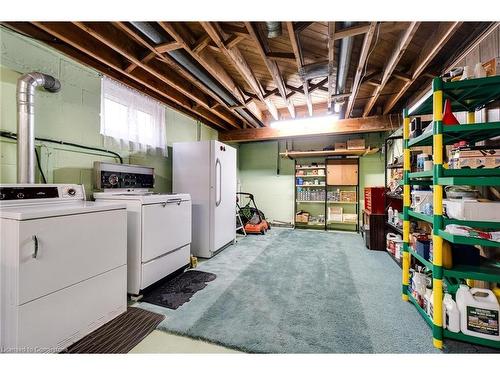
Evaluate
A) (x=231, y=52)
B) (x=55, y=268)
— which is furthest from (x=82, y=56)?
(x=55, y=268)

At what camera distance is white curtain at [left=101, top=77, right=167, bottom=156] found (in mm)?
2639

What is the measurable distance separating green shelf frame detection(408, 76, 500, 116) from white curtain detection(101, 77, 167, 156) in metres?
3.26

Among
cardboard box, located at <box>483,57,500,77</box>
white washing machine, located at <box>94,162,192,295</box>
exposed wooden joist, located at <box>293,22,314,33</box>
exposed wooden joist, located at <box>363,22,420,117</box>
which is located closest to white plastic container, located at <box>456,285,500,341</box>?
cardboard box, located at <box>483,57,500,77</box>

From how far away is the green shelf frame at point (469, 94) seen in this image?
1375mm

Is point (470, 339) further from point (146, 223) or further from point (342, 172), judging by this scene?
point (342, 172)

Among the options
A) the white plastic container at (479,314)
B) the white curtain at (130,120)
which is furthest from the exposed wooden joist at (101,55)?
the white plastic container at (479,314)

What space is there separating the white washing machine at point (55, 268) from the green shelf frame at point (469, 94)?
2684 millimetres

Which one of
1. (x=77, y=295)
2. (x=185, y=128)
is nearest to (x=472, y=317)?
(x=77, y=295)

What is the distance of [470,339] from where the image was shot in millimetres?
1432

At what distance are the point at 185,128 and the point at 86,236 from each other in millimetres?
2988

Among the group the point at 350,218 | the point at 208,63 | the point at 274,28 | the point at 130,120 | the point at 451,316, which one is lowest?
the point at 451,316

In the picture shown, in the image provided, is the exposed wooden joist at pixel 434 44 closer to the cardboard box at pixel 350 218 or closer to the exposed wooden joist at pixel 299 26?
the exposed wooden joist at pixel 299 26

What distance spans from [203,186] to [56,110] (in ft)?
6.15

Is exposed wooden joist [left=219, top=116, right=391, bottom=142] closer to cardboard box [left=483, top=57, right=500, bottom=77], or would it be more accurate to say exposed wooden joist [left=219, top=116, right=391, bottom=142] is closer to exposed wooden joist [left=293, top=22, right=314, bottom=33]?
cardboard box [left=483, top=57, right=500, bottom=77]
